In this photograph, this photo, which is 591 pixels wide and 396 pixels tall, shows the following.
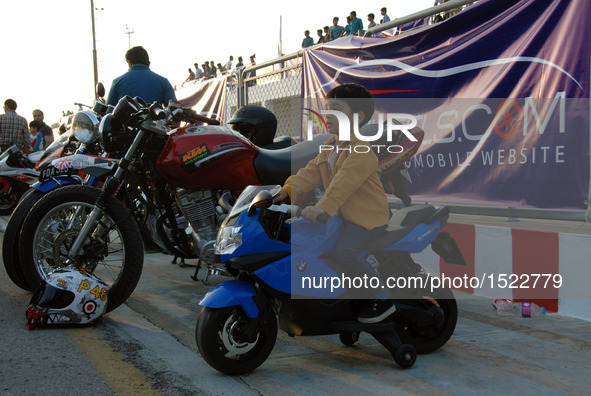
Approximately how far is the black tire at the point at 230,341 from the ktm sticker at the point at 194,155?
1.60m

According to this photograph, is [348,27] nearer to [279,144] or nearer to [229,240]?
[279,144]

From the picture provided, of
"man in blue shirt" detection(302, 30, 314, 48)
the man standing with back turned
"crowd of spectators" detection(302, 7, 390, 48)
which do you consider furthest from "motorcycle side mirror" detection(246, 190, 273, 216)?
"man in blue shirt" detection(302, 30, 314, 48)

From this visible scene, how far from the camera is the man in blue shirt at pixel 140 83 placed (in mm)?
5594

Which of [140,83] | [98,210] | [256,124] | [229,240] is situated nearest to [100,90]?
[140,83]

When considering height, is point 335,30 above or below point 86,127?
above

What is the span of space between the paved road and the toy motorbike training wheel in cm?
5

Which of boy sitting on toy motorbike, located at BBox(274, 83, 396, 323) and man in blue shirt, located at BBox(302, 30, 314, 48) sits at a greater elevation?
man in blue shirt, located at BBox(302, 30, 314, 48)

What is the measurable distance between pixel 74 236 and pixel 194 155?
98cm

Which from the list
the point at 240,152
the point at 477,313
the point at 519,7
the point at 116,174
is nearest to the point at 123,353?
the point at 116,174

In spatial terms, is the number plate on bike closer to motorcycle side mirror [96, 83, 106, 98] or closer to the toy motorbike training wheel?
motorcycle side mirror [96, 83, 106, 98]

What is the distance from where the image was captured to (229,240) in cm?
290

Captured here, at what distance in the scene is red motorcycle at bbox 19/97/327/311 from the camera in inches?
154

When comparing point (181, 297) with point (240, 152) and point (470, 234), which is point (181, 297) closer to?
point (240, 152)

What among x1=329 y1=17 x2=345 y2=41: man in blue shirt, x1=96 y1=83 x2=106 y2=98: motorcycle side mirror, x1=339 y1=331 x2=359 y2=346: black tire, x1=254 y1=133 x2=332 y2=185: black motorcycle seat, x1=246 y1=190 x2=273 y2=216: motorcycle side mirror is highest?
x1=329 y1=17 x2=345 y2=41: man in blue shirt
